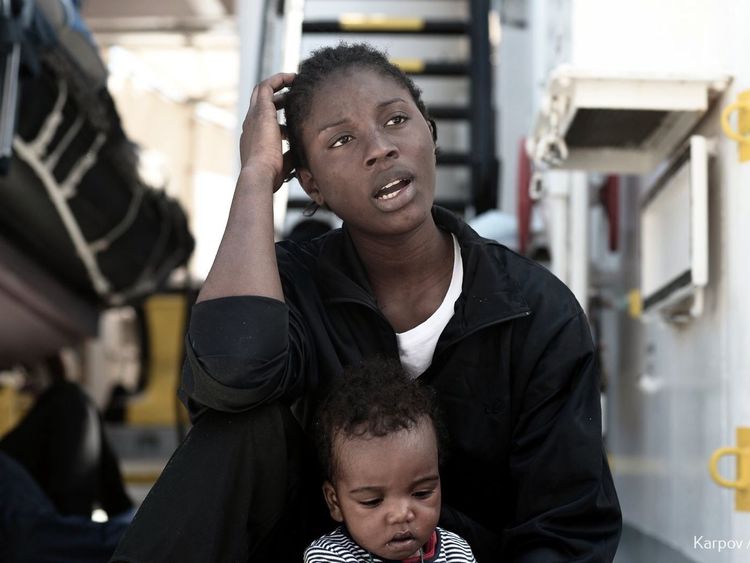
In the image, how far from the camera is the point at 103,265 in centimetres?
536

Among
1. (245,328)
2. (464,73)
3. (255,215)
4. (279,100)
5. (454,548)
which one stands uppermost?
(464,73)

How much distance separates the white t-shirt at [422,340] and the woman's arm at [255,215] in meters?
0.26

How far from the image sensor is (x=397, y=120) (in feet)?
6.78

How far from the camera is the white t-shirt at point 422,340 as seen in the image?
80.7 inches

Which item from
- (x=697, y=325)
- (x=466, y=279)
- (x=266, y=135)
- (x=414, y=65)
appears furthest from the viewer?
(x=414, y=65)

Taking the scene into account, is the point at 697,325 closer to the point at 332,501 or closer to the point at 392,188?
the point at 392,188

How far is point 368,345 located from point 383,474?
0.29m

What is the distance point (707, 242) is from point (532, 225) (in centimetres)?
159

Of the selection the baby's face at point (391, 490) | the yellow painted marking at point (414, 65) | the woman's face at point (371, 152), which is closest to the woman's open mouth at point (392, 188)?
the woman's face at point (371, 152)

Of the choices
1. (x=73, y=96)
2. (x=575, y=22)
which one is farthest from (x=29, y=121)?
(x=575, y=22)

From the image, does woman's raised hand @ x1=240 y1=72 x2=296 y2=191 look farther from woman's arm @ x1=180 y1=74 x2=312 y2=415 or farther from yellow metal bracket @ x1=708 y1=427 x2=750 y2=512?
yellow metal bracket @ x1=708 y1=427 x2=750 y2=512

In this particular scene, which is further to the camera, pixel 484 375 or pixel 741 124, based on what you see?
pixel 741 124

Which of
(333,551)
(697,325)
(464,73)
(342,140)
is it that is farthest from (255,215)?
(464,73)

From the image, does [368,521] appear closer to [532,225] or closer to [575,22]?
[575,22]
